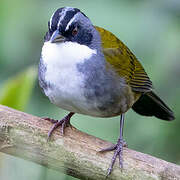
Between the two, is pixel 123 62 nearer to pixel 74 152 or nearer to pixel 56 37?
pixel 56 37

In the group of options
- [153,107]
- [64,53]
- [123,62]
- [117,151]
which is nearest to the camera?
[64,53]

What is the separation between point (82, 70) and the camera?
314cm

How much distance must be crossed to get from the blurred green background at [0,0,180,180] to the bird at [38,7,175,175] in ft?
2.26

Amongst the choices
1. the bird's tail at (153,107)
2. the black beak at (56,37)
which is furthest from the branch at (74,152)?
the bird's tail at (153,107)

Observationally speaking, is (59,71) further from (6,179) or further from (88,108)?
(6,179)

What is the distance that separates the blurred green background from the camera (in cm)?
420

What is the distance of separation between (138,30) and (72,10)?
153cm

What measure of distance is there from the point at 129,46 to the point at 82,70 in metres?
1.45

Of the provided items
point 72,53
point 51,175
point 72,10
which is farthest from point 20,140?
point 51,175

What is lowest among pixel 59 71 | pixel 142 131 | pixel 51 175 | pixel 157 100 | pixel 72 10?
pixel 142 131

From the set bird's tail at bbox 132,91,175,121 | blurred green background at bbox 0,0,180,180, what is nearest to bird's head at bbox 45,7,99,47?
blurred green background at bbox 0,0,180,180

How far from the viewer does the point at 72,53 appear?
3053 mm

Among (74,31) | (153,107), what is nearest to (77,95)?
(74,31)

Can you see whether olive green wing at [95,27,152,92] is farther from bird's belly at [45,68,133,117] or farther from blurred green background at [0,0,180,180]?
blurred green background at [0,0,180,180]
